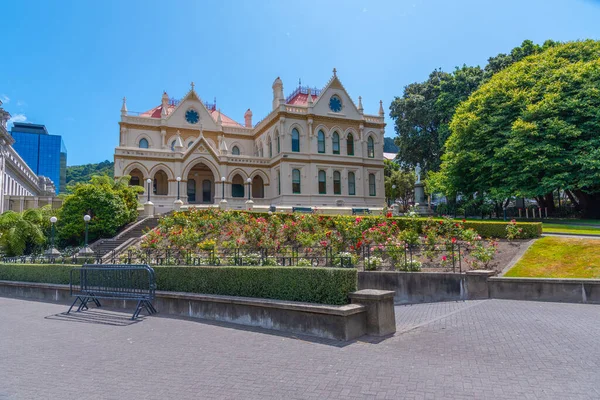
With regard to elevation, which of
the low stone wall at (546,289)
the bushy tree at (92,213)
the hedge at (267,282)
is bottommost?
the low stone wall at (546,289)

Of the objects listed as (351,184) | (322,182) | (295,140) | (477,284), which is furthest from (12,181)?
(477,284)

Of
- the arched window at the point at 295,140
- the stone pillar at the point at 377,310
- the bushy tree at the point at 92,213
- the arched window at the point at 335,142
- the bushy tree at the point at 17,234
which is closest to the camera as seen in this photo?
the stone pillar at the point at 377,310

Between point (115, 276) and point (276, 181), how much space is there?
3188 cm

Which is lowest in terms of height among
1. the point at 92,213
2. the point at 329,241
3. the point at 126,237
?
the point at 329,241

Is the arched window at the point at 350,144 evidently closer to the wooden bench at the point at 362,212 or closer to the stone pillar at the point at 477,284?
the wooden bench at the point at 362,212

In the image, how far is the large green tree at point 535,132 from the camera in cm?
2589

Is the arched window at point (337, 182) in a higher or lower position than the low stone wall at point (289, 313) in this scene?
higher

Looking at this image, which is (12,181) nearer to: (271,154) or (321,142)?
(271,154)

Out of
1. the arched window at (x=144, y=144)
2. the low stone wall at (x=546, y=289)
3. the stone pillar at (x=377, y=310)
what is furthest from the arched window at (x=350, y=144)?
the stone pillar at (x=377, y=310)

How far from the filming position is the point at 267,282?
9328mm

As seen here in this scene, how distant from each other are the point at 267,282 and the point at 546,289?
818 cm

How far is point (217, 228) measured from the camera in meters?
21.7

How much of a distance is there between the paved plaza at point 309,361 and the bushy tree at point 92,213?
18325 mm

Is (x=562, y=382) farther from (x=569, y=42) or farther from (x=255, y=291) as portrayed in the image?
(x=569, y=42)
